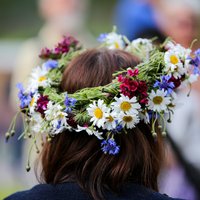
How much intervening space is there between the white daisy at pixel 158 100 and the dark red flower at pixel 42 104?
386 millimetres

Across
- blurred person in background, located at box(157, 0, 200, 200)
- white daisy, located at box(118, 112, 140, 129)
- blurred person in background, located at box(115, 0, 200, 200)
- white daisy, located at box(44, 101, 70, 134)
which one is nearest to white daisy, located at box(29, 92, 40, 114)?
white daisy, located at box(44, 101, 70, 134)

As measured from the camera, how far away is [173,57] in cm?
246

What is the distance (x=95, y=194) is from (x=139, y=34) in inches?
119

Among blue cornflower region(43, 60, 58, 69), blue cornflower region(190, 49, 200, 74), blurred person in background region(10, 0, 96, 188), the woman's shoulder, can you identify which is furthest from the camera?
blurred person in background region(10, 0, 96, 188)

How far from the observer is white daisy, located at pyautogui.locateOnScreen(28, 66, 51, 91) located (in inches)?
104

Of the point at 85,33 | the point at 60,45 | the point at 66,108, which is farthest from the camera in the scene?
the point at 85,33

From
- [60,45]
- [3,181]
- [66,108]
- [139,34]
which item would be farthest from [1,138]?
[66,108]

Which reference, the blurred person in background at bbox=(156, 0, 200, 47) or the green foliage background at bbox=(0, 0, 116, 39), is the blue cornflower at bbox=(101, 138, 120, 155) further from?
the green foliage background at bbox=(0, 0, 116, 39)

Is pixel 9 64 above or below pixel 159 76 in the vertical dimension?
above

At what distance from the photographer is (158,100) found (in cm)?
239

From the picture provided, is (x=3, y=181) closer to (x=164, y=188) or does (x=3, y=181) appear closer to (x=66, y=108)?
(x=164, y=188)

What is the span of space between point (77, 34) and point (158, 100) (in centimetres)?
383

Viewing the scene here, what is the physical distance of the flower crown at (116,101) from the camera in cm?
231

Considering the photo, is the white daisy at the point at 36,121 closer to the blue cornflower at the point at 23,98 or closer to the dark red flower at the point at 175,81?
the blue cornflower at the point at 23,98
